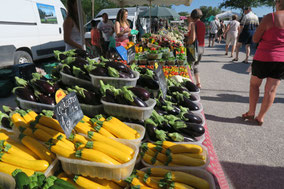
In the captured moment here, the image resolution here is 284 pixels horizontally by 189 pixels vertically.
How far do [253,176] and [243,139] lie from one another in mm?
864

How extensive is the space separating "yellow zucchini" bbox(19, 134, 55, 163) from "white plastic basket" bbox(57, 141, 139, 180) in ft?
0.40

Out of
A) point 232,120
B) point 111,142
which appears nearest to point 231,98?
point 232,120

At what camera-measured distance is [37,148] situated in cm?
131

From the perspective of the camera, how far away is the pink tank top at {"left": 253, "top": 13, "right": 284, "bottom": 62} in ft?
9.24

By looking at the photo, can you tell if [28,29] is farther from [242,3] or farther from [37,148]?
[242,3]

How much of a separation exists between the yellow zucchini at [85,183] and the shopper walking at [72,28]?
8.36 feet

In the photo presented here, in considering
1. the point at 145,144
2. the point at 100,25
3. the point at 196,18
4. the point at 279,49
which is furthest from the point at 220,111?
the point at 100,25

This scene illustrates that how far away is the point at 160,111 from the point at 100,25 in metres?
6.41

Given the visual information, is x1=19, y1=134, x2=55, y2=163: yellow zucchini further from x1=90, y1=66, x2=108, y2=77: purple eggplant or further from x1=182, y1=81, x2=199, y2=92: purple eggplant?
x1=182, y1=81, x2=199, y2=92: purple eggplant

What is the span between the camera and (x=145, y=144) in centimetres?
153

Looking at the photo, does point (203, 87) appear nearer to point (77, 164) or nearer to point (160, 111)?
point (160, 111)

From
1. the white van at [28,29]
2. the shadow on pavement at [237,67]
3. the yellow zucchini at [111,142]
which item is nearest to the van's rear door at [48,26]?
the white van at [28,29]

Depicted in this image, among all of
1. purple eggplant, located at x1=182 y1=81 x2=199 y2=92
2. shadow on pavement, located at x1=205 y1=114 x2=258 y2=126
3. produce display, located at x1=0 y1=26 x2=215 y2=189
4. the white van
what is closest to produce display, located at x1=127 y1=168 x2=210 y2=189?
produce display, located at x1=0 y1=26 x2=215 y2=189

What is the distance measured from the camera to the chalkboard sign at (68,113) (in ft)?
3.91
